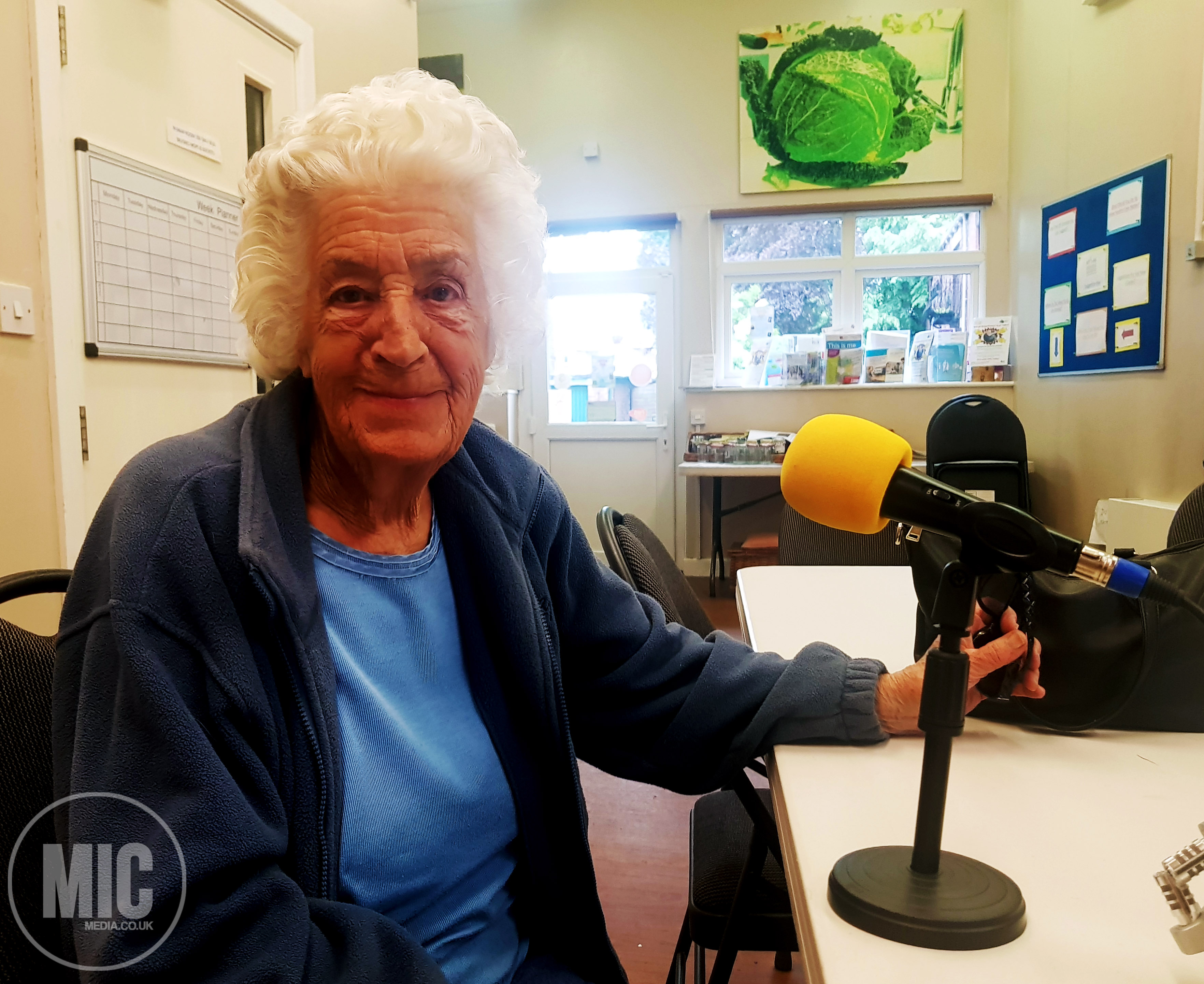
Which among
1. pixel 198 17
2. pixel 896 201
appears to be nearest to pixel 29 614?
pixel 198 17

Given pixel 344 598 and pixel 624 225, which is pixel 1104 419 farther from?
pixel 344 598

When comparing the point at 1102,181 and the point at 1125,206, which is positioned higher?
the point at 1102,181

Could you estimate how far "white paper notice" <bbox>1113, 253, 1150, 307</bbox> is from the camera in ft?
12.4

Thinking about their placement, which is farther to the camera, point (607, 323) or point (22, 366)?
point (607, 323)

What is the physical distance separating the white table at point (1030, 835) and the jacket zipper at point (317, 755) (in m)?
0.41

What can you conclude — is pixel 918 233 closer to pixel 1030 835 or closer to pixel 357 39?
pixel 357 39

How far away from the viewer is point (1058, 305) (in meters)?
4.75

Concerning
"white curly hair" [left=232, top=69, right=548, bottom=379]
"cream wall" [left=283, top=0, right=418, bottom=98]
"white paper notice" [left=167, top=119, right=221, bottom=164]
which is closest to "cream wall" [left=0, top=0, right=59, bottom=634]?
"white paper notice" [left=167, top=119, right=221, bottom=164]

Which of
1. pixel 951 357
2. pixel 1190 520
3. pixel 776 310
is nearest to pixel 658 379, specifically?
pixel 776 310

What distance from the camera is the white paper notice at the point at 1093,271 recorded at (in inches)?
164

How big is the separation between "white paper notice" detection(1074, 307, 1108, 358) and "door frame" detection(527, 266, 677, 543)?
8.48ft

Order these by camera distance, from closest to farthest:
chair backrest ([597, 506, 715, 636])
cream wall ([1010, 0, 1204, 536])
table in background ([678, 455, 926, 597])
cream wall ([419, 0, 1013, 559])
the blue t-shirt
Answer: the blue t-shirt < chair backrest ([597, 506, 715, 636]) < cream wall ([1010, 0, 1204, 536]) < table in background ([678, 455, 926, 597]) < cream wall ([419, 0, 1013, 559])

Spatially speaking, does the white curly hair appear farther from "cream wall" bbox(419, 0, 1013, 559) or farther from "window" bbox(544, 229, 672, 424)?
"window" bbox(544, 229, 672, 424)

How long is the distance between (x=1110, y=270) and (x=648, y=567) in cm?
395
